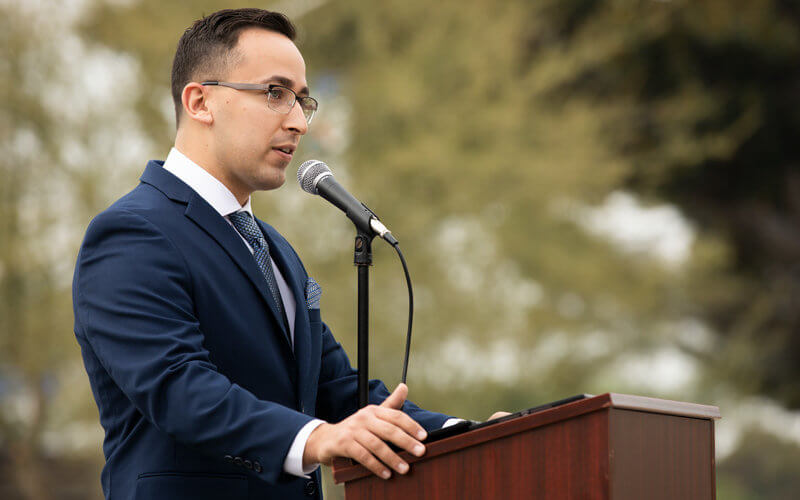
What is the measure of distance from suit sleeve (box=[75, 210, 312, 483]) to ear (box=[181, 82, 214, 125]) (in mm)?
331

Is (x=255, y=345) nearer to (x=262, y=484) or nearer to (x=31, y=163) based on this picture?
(x=262, y=484)

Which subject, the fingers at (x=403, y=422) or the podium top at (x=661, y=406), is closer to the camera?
the podium top at (x=661, y=406)

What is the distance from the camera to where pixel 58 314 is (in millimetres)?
7500

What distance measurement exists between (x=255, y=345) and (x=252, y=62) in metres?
0.60

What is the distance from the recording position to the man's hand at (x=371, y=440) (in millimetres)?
1372

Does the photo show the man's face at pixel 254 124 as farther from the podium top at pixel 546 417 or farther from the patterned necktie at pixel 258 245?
the podium top at pixel 546 417

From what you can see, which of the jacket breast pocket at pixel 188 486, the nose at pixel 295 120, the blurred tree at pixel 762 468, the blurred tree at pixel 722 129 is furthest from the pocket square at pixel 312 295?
the blurred tree at pixel 762 468

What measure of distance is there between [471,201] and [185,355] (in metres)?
5.97

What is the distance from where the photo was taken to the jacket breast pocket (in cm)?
157

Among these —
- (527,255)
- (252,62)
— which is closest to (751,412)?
(527,255)

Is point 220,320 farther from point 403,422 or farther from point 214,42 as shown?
point 214,42

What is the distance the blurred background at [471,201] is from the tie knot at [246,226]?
202 inches

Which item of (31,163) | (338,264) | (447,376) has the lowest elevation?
(447,376)

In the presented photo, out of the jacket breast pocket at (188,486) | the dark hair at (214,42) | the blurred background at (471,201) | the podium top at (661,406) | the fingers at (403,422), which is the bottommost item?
the jacket breast pocket at (188,486)
